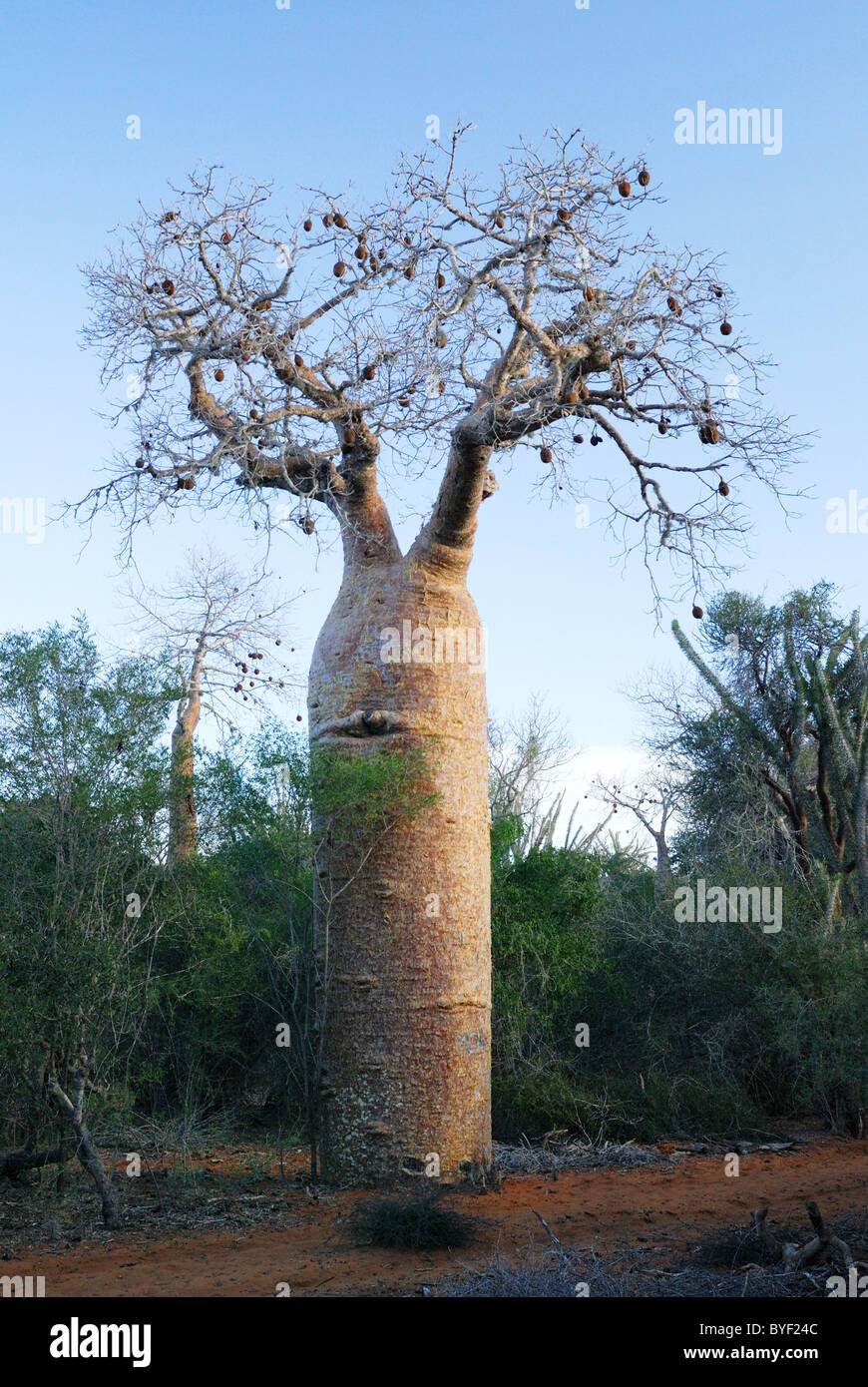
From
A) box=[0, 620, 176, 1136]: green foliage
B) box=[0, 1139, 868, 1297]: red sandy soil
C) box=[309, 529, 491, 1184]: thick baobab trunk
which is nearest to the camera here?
box=[0, 1139, 868, 1297]: red sandy soil

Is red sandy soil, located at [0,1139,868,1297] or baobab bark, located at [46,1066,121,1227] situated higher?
baobab bark, located at [46,1066,121,1227]

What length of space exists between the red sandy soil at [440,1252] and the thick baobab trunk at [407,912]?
36 cm

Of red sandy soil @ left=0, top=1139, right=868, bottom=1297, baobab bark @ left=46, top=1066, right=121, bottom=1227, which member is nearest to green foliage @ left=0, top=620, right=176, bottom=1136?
baobab bark @ left=46, top=1066, right=121, bottom=1227

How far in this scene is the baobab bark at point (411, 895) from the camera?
6.34 m

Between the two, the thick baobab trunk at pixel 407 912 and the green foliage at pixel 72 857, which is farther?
the thick baobab trunk at pixel 407 912

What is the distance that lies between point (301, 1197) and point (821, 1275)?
286 cm

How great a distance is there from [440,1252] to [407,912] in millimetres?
1787

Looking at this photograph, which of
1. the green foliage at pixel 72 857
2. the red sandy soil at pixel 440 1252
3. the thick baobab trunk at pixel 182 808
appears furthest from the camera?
the thick baobab trunk at pixel 182 808

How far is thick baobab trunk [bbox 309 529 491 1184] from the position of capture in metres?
6.34

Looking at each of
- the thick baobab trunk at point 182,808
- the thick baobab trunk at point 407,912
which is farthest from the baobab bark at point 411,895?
the thick baobab trunk at point 182,808

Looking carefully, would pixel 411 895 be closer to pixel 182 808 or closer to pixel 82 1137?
pixel 182 808

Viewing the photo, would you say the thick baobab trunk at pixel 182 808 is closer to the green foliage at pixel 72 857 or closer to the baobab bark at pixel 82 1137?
the green foliage at pixel 72 857

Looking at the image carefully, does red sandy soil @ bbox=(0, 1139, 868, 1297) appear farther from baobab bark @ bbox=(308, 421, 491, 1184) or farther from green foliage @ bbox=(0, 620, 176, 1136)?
green foliage @ bbox=(0, 620, 176, 1136)
